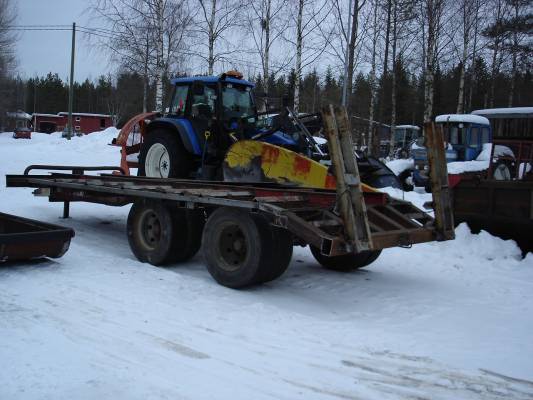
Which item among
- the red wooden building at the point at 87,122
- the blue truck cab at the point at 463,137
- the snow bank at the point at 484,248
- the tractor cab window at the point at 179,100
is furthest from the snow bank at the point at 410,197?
the red wooden building at the point at 87,122

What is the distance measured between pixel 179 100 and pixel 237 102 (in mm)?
1163

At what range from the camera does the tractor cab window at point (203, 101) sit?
9.40m

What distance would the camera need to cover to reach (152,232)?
23.9ft

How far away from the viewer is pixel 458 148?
2003cm

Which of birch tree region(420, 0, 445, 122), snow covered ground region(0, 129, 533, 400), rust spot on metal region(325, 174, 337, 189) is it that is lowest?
snow covered ground region(0, 129, 533, 400)

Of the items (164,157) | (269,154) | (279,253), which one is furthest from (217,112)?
(279,253)

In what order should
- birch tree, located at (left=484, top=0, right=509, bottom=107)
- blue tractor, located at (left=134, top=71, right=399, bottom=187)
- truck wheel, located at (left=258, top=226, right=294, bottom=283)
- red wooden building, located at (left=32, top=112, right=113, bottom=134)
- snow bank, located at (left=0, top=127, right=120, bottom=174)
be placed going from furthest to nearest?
red wooden building, located at (left=32, top=112, right=113, bottom=134)
birch tree, located at (left=484, top=0, right=509, bottom=107)
snow bank, located at (left=0, top=127, right=120, bottom=174)
blue tractor, located at (left=134, top=71, right=399, bottom=187)
truck wheel, located at (left=258, top=226, right=294, bottom=283)

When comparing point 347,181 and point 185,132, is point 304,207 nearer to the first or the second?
point 347,181

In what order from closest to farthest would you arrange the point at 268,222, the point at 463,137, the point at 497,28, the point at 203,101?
the point at 268,222 → the point at 203,101 → the point at 463,137 → the point at 497,28

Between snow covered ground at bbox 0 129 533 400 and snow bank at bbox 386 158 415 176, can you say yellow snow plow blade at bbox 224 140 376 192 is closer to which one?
snow covered ground at bbox 0 129 533 400

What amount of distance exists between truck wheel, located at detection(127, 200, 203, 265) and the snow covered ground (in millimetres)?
223

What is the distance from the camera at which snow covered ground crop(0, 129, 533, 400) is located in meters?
3.69

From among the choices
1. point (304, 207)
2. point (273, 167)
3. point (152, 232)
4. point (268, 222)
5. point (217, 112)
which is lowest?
point (152, 232)

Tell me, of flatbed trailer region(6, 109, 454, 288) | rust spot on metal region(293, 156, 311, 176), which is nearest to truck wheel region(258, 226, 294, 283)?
flatbed trailer region(6, 109, 454, 288)
